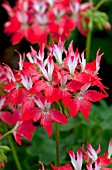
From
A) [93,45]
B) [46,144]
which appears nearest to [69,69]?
[46,144]

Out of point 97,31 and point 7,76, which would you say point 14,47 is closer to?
point 97,31

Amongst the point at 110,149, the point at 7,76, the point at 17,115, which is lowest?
the point at 110,149

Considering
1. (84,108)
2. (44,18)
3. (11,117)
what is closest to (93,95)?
(84,108)

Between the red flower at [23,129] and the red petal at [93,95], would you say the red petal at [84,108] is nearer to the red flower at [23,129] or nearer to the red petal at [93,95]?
the red petal at [93,95]

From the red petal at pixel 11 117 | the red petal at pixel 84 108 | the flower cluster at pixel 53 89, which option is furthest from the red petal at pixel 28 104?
the red petal at pixel 11 117

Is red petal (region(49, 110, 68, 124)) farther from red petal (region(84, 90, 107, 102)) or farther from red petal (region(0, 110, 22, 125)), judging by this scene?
red petal (region(0, 110, 22, 125))

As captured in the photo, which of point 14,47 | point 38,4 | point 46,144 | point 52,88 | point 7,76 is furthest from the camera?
point 14,47
